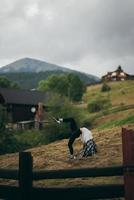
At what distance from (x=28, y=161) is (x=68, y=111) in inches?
2230

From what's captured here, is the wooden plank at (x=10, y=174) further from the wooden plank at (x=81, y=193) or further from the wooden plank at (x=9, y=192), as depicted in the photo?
the wooden plank at (x=81, y=193)

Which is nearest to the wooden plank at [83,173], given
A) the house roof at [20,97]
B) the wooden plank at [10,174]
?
the wooden plank at [10,174]

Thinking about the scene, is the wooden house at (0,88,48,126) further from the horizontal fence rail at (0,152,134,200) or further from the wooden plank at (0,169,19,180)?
the horizontal fence rail at (0,152,134,200)

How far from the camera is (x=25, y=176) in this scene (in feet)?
31.8

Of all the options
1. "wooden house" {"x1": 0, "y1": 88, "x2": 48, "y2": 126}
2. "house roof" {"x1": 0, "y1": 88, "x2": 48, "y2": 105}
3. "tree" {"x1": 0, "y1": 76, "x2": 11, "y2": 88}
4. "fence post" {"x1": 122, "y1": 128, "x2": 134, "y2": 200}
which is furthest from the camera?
"tree" {"x1": 0, "y1": 76, "x2": 11, "y2": 88}

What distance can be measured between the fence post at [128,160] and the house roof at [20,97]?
8471 cm

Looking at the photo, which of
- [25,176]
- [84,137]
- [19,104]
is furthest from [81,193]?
[19,104]

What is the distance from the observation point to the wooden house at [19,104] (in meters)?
92.6

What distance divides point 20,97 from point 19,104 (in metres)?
3.58

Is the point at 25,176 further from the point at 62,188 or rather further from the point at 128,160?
the point at 128,160

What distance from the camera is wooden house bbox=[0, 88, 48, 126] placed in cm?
9256

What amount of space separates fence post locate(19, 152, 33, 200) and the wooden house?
3161 inches

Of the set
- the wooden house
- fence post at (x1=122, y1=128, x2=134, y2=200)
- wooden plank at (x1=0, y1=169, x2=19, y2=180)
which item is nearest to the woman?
wooden plank at (x1=0, y1=169, x2=19, y2=180)

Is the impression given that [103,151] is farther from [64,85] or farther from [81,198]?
[64,85]
